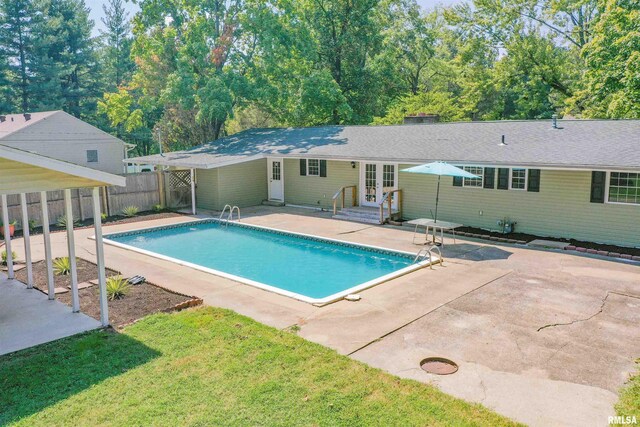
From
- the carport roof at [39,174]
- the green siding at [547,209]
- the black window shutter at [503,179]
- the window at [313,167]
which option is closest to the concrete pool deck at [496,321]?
the green siding at [547,209]

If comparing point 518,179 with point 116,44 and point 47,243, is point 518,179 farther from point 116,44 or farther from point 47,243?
point 116,44

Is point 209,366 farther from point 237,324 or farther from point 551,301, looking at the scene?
point 551,301

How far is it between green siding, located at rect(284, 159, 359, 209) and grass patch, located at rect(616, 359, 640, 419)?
43.0 feet

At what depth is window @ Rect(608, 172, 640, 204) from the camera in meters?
12.0

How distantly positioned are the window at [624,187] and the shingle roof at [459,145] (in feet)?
2.13

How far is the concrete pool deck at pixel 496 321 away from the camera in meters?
5.50

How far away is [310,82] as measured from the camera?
2803 centimetres

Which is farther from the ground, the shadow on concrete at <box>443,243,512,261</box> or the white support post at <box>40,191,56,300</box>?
the white support post at <box>40,191,56,300</box>

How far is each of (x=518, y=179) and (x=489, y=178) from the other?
87 cm

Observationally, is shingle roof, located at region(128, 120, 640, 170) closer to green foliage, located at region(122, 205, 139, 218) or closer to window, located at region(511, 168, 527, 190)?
window, located at region(511, 168, 527, 190)

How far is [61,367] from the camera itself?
5.86m

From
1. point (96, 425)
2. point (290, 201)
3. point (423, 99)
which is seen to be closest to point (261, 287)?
point (96, 425)

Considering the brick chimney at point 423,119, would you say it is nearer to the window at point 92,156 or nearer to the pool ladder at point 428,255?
the pool ladder at point 428,255

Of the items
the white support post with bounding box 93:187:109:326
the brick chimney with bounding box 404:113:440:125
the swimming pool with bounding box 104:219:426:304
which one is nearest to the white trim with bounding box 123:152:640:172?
the swimming pool with bounding box 104:219:426:304
